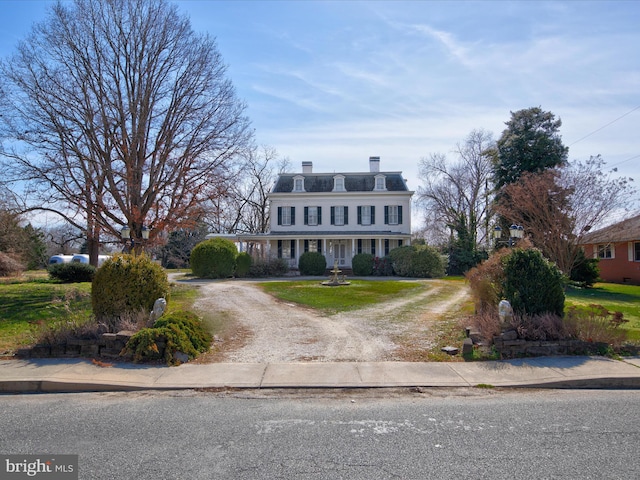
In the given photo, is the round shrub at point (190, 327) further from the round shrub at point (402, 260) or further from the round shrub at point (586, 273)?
the round shrub at point (586, 273)

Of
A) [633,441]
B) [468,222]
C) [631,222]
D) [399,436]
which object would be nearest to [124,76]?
[399,436]

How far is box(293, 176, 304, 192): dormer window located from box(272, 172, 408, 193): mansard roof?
0.38 meters

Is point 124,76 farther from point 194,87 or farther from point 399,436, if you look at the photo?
point 399,436

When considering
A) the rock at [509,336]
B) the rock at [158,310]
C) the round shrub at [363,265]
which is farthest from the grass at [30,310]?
the round shrub at [363,265]

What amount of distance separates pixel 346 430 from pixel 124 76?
19736 millimetres

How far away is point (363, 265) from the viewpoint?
3077 centimetres

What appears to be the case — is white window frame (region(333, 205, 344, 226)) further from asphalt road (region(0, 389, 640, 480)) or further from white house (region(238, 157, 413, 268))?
asphalt road (region(0, 389, 640, 480))

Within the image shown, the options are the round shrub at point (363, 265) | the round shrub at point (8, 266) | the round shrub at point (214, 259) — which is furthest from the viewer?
the round shrub at point (363, 265)

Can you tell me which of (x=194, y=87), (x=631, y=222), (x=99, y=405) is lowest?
(x=99, y=405)

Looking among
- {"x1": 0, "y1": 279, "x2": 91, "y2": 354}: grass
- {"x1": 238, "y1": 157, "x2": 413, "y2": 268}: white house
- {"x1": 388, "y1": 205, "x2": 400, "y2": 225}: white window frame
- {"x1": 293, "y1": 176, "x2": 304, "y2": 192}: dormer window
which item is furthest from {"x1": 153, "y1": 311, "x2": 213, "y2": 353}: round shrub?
{"x1": 293, "y1": 176, "x2": 304, "y2": 192}: dormer window

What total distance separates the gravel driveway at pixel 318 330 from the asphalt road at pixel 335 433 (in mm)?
2101

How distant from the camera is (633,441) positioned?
177 inches

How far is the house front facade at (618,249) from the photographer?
2550 centimetres

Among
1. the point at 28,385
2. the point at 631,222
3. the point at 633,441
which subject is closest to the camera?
the point at 633,441
